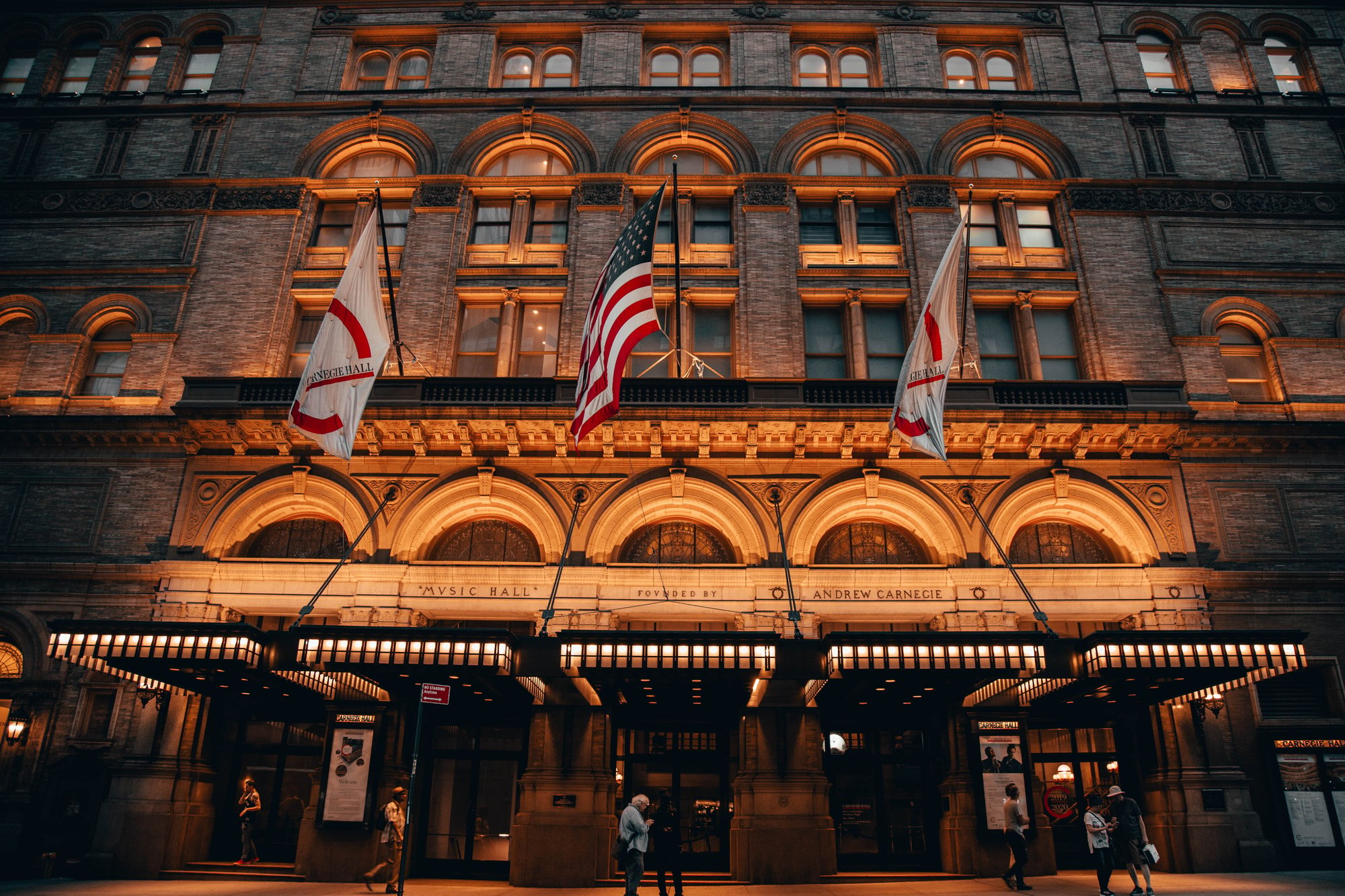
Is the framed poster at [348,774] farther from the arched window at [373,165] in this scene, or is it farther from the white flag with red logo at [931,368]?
the arched window at [373,165]

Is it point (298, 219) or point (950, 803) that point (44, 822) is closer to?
point (298, 219)

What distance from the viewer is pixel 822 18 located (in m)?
27.7

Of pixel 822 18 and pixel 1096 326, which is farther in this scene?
pixel 822 18

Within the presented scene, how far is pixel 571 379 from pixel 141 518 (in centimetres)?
1121

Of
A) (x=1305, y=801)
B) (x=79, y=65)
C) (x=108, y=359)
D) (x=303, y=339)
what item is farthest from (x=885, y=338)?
(x=79, y=65)

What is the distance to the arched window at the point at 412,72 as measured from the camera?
27500 mm

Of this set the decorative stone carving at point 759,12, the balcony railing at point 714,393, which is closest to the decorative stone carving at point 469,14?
the decorative stone carving at point 759,12

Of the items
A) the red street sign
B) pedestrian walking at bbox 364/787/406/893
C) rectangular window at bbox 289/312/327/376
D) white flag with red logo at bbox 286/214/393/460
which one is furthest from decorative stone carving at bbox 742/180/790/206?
pedestrian walking at bbox 364/787/406/893

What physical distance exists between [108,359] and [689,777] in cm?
1931

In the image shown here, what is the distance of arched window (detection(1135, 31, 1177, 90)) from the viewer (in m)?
26.8

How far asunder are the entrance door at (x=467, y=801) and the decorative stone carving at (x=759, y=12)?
23103mm

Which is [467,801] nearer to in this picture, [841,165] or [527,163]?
[527,163]

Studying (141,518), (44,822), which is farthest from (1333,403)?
(44,822)

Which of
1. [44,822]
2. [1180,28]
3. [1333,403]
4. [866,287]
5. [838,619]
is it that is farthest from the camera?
[1180,28]
